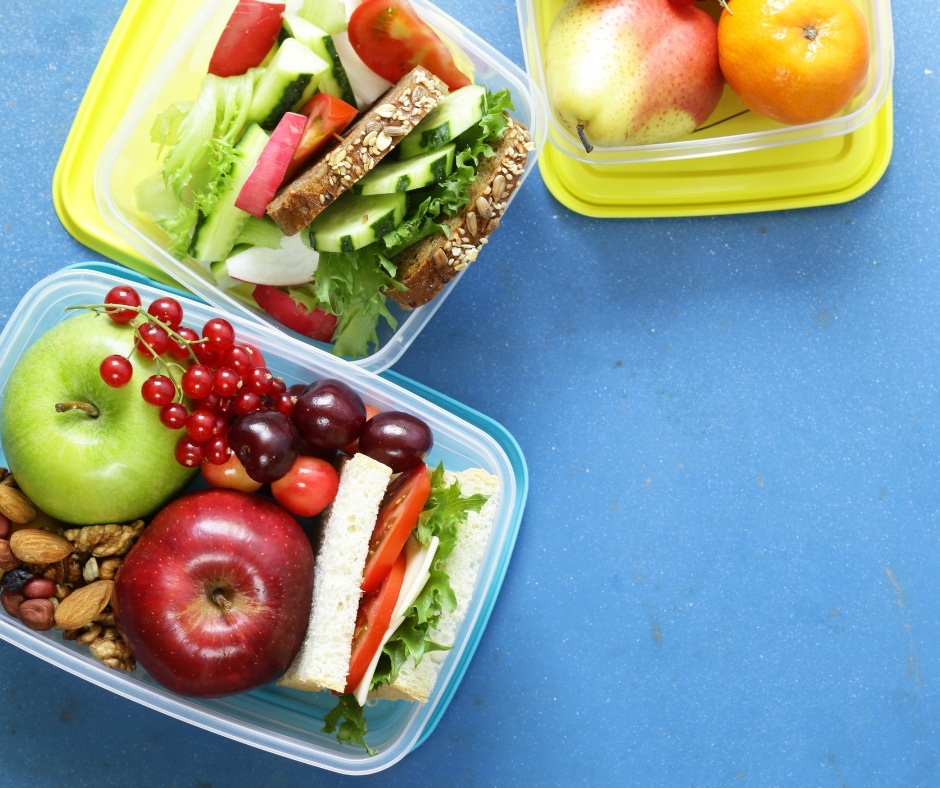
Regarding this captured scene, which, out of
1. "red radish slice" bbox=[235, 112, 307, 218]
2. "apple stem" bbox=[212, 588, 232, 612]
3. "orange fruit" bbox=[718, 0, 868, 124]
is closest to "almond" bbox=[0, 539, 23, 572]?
"apple stem" bbox=[212, 588, 232, 612]

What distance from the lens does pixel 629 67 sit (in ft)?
3.33

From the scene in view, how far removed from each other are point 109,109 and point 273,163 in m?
0.33

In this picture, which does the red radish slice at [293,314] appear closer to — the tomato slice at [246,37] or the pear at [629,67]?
the tomato slice at [246,37]

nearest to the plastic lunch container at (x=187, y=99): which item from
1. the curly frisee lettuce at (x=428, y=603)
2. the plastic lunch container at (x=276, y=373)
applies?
the plastic lunch container at (x=276, y=373)

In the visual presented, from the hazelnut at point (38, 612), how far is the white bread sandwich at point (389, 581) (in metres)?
0.27

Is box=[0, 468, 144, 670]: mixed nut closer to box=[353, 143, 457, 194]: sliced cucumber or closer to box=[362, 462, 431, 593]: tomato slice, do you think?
box=[362, 462, 431, 593]: tomato slice

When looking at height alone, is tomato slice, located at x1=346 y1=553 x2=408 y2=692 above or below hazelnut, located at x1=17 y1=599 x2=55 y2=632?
above

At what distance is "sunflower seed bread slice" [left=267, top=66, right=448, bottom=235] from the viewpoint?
0.92 m

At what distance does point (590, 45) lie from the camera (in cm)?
102

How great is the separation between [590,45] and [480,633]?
757 mm

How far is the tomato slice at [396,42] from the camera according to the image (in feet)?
3.11

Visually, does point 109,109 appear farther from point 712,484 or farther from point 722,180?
point 712,484

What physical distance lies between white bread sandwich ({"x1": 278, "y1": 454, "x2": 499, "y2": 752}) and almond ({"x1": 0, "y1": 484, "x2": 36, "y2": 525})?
0.32 metres

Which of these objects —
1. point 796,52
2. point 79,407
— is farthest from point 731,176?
point 79,407
